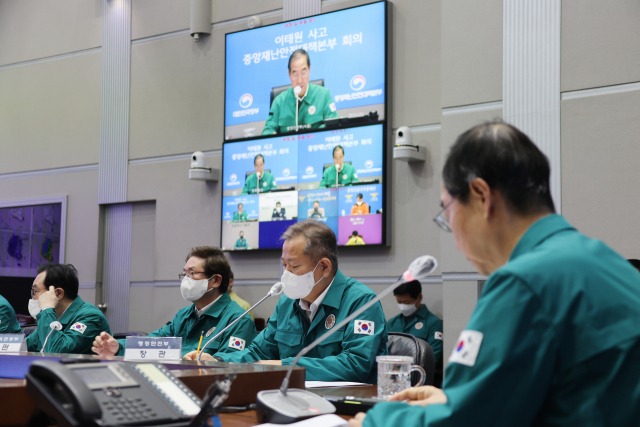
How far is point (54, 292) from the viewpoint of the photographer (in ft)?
12.5

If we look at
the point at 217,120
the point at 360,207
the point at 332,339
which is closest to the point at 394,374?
the point at 332,339

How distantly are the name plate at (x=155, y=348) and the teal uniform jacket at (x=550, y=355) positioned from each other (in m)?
1.49

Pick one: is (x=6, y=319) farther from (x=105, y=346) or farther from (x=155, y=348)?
(x=155, y=348)

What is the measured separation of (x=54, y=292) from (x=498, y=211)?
11.0 feet

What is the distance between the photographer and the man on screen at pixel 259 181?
5.09m

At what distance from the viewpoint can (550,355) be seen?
2.91 ft

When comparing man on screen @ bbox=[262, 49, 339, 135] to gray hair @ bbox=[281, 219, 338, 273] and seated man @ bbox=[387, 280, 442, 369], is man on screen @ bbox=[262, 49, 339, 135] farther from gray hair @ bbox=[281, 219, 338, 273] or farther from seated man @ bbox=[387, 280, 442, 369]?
gray hair @ bbox=[281, 219, 338, 273]

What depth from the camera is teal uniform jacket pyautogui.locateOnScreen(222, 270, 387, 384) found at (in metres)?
2.13

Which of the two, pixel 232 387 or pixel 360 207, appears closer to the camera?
pixel 232 387

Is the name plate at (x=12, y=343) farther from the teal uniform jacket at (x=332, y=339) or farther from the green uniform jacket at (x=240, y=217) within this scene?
the green uniform jacket at (x=240, y=217)

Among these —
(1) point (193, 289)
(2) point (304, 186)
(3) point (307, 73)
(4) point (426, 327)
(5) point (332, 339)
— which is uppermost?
(3) point (307, 73)

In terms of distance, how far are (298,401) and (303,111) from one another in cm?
383

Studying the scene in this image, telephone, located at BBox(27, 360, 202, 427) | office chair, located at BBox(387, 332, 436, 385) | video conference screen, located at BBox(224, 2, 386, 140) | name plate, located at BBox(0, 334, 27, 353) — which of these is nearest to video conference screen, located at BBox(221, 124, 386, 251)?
video conference screen, located at BBox(224, 2, 386, 140)

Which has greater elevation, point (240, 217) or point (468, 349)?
point (240, 217)
